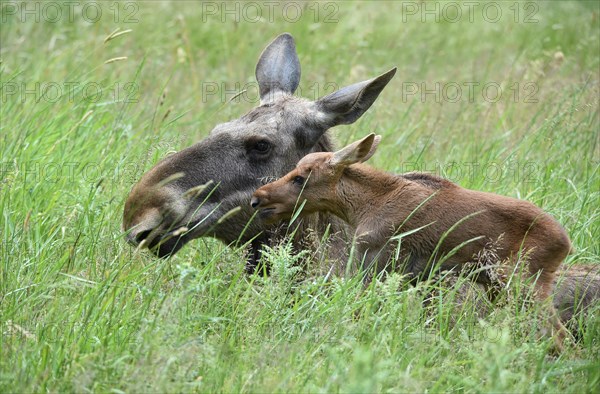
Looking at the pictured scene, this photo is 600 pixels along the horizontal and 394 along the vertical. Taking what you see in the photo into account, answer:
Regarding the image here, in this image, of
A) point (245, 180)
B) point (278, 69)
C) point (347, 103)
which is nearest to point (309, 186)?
point (245, 180)

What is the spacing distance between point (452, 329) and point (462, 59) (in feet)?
23.6

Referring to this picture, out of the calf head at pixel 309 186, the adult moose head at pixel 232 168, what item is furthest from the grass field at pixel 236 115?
the calf head at pixel 309 186

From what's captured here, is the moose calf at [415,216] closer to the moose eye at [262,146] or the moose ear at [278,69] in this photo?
the moose eye at [262,146]

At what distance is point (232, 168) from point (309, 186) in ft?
Result: 1.88

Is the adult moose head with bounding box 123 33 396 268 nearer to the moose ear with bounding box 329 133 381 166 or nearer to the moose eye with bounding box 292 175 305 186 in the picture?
the moose eye with bounding box 292 175 305 186

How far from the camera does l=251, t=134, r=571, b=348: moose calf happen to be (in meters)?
5.37

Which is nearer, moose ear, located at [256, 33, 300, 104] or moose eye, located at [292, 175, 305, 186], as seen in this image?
moose eye, located at [292, 175, 305, 186]

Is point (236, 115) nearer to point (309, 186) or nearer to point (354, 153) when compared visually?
point (309, 186)

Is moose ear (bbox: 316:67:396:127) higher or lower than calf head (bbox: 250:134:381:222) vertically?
higher

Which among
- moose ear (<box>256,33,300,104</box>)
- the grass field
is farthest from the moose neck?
moose ear (<box>256,33,300,104</box>)

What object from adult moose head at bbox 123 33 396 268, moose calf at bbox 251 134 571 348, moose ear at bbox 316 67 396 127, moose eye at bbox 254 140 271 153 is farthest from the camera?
moose ear at bbox 316 67 396 127

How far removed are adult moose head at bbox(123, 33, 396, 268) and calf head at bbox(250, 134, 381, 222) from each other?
187 mm

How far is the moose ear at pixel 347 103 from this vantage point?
20.4 feet

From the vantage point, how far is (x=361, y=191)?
565cm
